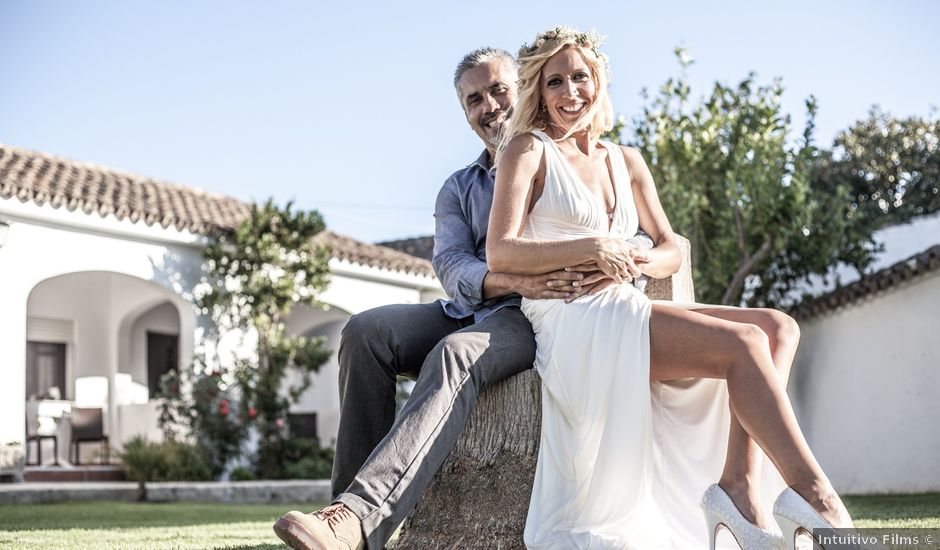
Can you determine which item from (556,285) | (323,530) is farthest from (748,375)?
(323,530)

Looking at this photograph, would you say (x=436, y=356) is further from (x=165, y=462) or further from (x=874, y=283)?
(x=874, y=283)

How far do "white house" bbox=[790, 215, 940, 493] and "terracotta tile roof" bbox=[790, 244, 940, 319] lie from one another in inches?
0.5

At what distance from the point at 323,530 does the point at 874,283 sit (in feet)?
38.8

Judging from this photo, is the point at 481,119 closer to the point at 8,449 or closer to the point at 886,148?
the point at 8,449

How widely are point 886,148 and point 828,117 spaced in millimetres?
12117

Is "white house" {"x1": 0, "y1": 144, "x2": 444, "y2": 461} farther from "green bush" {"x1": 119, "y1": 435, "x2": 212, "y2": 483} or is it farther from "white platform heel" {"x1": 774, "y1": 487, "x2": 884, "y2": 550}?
"white platform heel" {"x1": 774, "y1": 487, "x2": 884, "y2": 550}

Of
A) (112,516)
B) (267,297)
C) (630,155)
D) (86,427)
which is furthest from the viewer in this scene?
(86,427)

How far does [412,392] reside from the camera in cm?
337

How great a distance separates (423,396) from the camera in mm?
3207

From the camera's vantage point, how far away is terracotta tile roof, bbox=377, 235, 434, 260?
924 inches

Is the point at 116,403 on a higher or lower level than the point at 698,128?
lower

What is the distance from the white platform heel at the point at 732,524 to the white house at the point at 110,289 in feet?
33.0

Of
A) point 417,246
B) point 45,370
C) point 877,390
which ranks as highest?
point 417,246

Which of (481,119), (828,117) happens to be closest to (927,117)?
(828,117)
